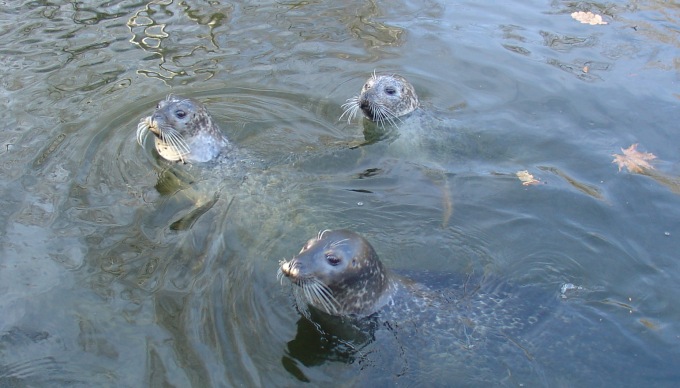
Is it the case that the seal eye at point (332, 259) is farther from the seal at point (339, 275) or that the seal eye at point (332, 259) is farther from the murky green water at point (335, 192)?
the murky green water at point (335, 192)

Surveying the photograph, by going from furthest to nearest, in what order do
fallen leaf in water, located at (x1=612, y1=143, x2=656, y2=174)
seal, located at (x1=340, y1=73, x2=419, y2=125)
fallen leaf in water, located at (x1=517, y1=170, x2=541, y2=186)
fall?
seal, located at (x1=340, y1=73, x2=419, y2=125), fallen leaf in water, located at (x1=612, y1=143, x2=656, y2=174), fallen leaf in water, located at (x1=517, y1=170, x2=541, y2=186)

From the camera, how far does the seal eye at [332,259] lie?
5.22 metres

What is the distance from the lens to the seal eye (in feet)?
17.1

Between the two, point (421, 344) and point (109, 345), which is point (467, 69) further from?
point (109, 345)

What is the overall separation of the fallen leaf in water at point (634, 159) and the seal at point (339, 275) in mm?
3720

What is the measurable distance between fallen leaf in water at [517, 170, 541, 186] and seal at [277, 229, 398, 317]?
2.57 metres

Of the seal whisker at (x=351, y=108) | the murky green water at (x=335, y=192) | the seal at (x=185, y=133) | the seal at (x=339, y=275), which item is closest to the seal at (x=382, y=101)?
the seal whisker at (x=351, y=108)

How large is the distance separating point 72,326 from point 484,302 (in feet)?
11.1

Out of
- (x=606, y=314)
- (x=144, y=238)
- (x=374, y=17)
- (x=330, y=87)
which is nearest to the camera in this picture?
(x=606, y=314)

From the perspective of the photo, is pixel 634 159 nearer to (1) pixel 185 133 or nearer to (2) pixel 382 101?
(2) pixel 382 101

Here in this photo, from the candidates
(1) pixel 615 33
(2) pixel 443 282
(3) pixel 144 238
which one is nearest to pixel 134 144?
(3) pixel 144 238

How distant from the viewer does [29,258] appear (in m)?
5.84

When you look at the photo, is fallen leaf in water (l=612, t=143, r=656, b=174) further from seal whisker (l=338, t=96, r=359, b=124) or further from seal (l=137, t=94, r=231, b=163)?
seal (l=137, t=94, r=231, b=163)

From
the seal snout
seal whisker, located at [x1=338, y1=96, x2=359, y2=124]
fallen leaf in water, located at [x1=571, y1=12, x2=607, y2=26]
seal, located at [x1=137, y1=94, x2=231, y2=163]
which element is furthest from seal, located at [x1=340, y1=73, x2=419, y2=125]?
fallen leaf in water, located at [x1=571, y1=12, x2=607, y2=26]
